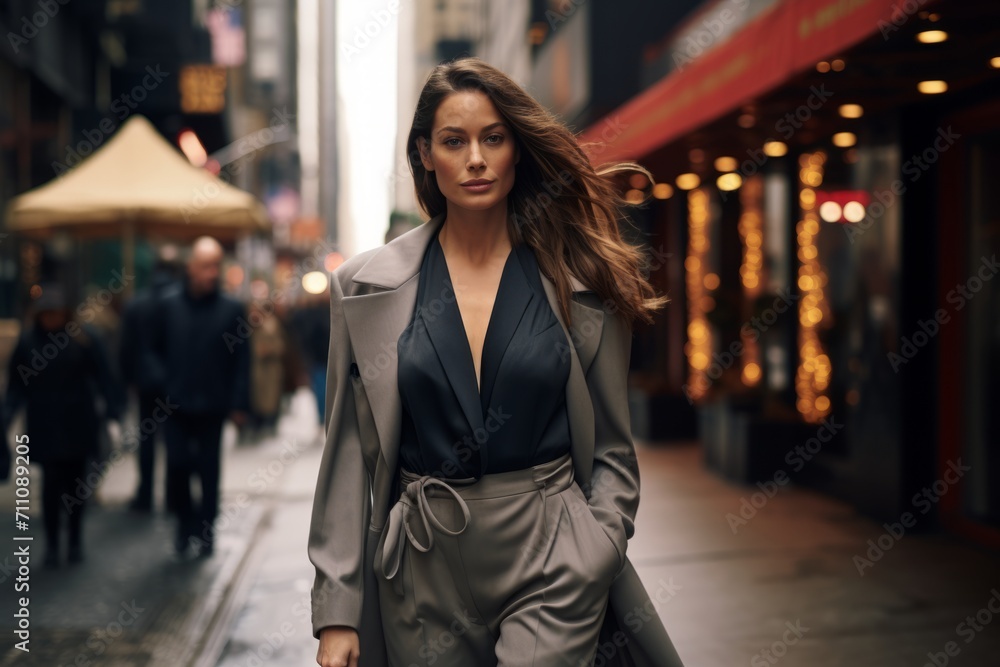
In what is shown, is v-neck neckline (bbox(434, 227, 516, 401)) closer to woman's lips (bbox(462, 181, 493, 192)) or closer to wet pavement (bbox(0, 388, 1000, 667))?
woman's lips (bbox(462, 181, 493, 192))

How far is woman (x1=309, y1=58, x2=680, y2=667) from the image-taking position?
2514mm

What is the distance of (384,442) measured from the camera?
2.56 metres

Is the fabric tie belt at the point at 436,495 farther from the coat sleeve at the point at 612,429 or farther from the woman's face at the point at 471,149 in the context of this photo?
the woman's face at the point at 471,149

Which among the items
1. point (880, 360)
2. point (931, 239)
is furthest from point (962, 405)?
point (931, 239)

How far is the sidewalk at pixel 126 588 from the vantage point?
5715 mm

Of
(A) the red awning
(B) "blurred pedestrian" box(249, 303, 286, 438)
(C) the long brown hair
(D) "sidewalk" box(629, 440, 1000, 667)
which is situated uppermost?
(A) the red awning

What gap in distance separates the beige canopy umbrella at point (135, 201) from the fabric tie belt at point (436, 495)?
10104 mm

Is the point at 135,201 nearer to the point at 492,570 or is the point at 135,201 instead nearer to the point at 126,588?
the point at 126,588

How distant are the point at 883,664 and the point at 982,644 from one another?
2.06 feet

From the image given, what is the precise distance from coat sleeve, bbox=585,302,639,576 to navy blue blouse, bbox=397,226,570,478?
0.35 feet

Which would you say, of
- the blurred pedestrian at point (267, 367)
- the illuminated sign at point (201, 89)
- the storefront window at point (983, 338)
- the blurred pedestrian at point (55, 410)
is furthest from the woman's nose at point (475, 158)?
the illuminated sign at point (201, 89)

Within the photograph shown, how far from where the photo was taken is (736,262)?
44.2 ft

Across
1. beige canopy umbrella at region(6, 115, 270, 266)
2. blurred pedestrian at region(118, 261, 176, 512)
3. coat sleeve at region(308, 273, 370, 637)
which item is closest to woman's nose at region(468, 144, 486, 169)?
coat sleeve at region(308, 273, 370, 637)

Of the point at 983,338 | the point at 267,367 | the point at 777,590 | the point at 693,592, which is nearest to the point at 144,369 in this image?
the point at 693,592
